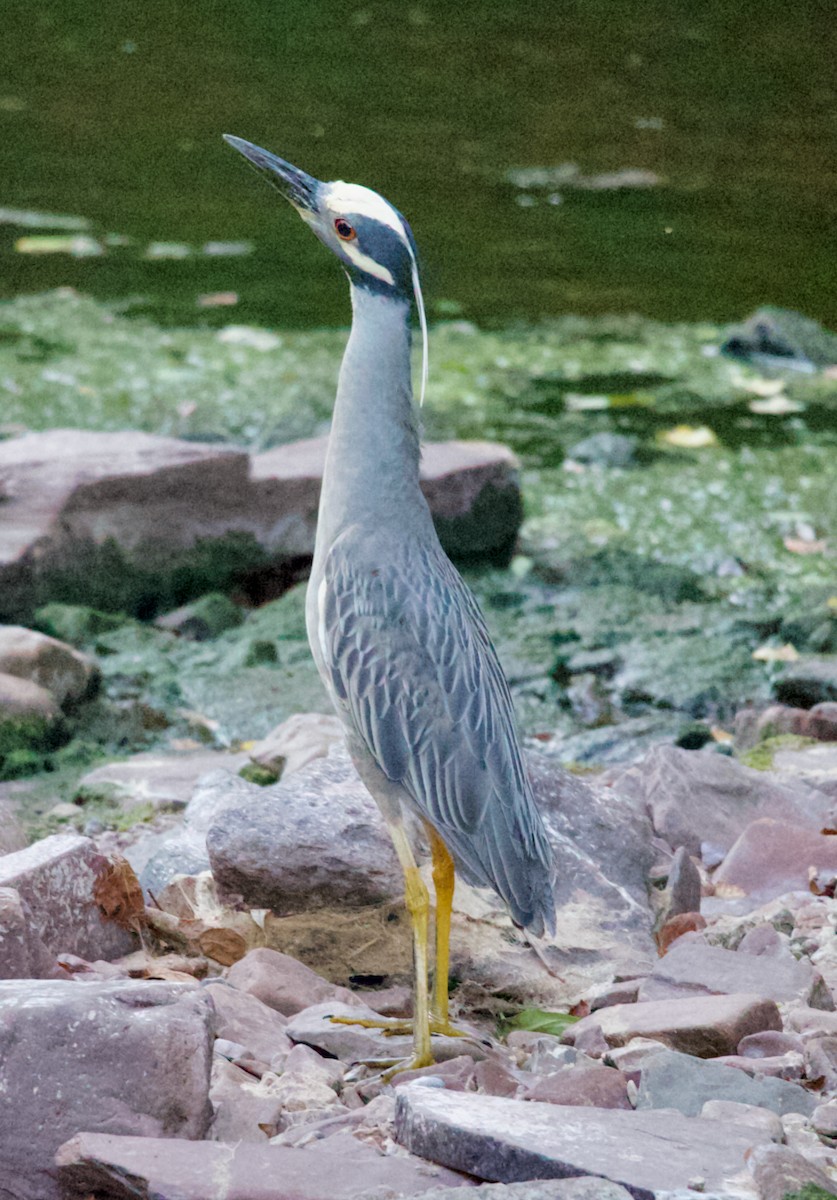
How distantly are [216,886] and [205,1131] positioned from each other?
1125 millimetres

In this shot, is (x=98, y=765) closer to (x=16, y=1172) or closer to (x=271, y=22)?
(x=16, y=1172)

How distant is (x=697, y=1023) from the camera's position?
2.93 meters

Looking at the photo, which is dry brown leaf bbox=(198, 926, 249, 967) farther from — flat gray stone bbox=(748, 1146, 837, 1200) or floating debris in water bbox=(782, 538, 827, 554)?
floating debris in water bbox=(782, 538, 827, 554)

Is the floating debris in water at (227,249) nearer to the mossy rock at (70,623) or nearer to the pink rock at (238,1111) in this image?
the mossy rock at (70,623)

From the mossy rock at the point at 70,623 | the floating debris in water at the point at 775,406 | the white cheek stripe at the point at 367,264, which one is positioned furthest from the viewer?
the floating debris in water at the point at 775,406

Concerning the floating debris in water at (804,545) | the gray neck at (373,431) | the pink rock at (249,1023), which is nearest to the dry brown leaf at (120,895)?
the pink rock at (249,1023)

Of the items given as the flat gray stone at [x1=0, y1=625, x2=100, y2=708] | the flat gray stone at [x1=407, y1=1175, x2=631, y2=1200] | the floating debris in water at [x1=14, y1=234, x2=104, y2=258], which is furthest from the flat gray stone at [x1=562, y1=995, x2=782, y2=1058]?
the floating debris in water at [x1=14, y1=234, x2=104, y2=258]

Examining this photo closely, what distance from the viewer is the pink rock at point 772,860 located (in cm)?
406

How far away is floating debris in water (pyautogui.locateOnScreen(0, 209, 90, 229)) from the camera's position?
38.7 feet

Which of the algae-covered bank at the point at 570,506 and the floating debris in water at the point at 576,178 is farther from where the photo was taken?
the floating debris in water at the point at 576,178

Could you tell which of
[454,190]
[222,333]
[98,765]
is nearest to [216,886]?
[98,765]

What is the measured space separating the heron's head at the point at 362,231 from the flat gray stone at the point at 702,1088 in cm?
144

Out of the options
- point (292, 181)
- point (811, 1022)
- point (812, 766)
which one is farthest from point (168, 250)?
point (811, 1022)

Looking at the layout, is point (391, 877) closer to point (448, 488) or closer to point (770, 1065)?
point (770, 1065)
